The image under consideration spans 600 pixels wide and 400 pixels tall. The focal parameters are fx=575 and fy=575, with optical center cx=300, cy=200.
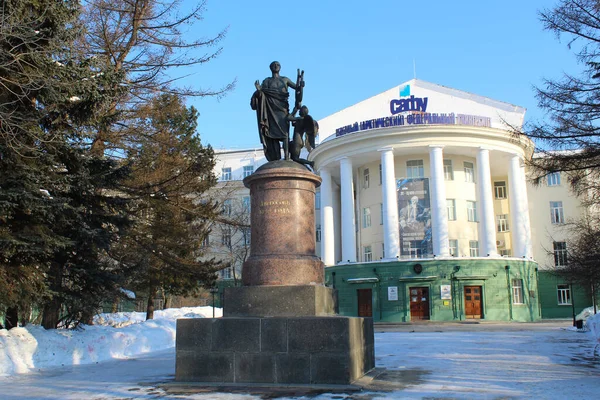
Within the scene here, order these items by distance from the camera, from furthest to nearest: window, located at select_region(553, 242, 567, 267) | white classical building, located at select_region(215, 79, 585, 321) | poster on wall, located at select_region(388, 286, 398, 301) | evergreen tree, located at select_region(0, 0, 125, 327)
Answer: window, located at select_region(553, 242, 567, 267) < poster on wall, located at select_region(388, 286, 398, 301) < white classical building, located at select_region(215, 79, 585, 321) < evergreen tree, located at select_region(0, 0, 125, 327)

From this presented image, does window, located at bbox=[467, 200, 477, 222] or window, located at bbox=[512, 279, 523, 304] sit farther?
window, located at bbox=[467, 200, 477, 222]

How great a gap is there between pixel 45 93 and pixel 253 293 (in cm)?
544

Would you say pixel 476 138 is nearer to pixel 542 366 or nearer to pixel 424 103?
pixel 424 103

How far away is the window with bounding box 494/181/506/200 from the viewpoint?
50.8 metres

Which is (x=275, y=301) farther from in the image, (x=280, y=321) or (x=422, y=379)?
(x=422, y=379)

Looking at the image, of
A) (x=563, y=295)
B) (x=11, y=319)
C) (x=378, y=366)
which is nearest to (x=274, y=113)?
(x=378, y=366)

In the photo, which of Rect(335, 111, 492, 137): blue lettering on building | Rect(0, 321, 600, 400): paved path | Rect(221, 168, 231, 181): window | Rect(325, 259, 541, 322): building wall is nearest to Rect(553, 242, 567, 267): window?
Rect(325, 259, 541, 322): building wall

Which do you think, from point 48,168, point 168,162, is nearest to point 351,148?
point 168,162

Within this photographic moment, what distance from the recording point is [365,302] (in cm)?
4316

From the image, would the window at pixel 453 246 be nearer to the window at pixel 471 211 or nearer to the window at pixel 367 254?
the window at pixel 471 211

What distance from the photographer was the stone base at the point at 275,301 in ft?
30.8

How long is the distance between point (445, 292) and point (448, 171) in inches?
399

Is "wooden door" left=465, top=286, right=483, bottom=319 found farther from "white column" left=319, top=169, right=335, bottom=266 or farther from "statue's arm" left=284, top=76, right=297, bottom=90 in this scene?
"statue's arm" left=284, top=76, right=297, bottom=90

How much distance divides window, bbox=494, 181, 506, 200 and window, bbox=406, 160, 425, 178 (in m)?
9.67
